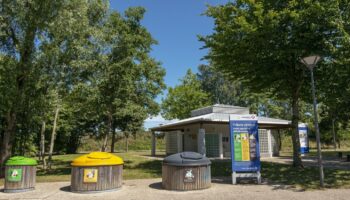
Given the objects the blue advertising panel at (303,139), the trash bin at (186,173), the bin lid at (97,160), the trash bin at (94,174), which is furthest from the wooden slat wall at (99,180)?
the blue advertising panel at (303,139)

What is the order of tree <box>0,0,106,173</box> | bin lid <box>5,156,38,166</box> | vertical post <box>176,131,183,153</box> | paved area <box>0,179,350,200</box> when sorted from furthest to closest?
1. vertical post <box>176,131,183,153</box>
2. tree <box>0,0,106,173</box>
3. bin lid <box>5,156,38,166</box>
4. paved area <box>0,179,350,200</box>

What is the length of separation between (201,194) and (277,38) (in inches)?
283

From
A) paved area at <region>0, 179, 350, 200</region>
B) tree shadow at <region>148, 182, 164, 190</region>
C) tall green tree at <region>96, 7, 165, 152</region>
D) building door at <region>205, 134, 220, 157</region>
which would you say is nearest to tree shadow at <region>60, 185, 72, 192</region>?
paved area at <region>0, 179, 350, 200</region>

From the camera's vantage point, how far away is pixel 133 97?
699 inches

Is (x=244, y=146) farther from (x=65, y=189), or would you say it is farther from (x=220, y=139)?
(x=220, y=139)

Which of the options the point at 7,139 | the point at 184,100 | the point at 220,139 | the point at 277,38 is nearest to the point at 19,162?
the point at 7,139

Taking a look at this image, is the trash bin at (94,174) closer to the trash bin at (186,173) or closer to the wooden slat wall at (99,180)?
the wooden slat wall at (99,180)

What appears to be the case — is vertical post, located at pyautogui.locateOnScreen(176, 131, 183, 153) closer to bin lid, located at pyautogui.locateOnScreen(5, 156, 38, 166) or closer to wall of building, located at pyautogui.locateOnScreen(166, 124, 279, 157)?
wall of building, located at pyautogui.locateOnScreen(166, 124, 279, 157)

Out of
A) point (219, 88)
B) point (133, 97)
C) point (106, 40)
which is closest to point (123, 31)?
point (106, 40)

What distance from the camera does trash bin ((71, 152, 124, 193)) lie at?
9211 millimetres

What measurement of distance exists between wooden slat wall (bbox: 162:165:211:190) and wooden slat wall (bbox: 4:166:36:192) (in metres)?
4.30

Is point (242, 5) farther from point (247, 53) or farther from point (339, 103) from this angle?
point (339, 103)

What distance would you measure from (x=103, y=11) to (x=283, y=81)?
9435 mm

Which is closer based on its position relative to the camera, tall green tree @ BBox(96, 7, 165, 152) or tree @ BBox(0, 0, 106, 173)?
tree @ BBox(0, 0, 106, 173)
